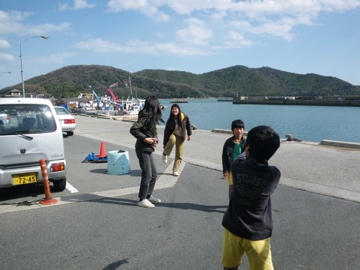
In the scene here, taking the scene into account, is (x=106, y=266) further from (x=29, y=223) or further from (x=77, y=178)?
(x=77, y=178)

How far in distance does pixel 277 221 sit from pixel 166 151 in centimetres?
369

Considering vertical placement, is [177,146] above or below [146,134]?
below

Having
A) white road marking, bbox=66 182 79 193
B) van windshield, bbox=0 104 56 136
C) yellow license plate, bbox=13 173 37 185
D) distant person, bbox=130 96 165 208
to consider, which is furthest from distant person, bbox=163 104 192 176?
yellow license plate, bbox=13 173 37 185

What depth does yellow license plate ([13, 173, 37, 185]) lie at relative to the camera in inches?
198

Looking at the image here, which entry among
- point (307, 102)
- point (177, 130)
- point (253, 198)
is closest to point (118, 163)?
point (177, 130)

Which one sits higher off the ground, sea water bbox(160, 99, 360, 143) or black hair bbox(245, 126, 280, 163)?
black hair bbox(245, 126, 280, 163)

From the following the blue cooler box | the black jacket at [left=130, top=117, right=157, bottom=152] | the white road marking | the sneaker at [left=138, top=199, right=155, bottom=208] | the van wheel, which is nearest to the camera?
the black jacket at [left=130, top=117, right=157, bottom=152]

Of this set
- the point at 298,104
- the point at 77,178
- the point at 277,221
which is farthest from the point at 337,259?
the point at 298,104

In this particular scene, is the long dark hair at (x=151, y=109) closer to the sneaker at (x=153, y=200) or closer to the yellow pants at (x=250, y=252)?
the sneaker at (x=153, y=200)

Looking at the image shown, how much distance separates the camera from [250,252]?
88.5 inches

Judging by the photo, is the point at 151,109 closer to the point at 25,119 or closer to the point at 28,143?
the point at 28,143

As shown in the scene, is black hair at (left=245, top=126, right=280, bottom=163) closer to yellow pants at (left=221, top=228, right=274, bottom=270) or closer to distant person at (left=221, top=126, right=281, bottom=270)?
distant person at (left=221, top=126, right=281, bottom=270)

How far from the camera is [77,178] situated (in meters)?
7.04

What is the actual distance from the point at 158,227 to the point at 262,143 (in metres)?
2.59
